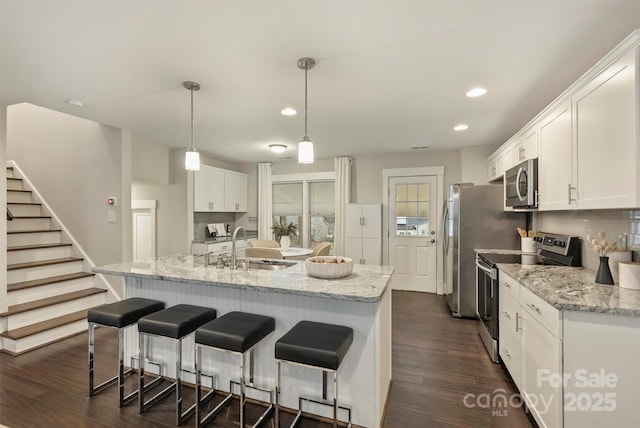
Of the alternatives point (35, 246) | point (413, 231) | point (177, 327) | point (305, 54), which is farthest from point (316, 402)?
point (35, 246)

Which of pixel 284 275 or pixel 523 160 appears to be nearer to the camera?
pixel 284 275

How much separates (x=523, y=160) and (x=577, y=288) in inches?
67.5

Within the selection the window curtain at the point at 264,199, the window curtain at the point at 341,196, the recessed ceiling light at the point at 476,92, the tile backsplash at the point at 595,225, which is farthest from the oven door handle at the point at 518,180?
the window curtain at the point at 264,199

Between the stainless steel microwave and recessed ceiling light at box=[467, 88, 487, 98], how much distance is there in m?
0.76

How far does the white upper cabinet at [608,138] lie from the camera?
153cm

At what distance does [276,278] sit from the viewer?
1.98 meters

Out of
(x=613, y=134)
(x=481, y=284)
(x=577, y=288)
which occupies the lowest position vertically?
(x=481, y=284)

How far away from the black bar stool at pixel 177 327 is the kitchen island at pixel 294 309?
0.19 m

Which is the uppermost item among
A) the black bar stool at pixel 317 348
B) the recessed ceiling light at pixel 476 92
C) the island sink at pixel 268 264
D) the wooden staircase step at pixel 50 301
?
the recessed ceiling light at pixel 476 92

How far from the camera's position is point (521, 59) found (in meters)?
2.09

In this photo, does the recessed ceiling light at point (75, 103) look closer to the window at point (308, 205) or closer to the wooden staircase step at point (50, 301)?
the wooden staircase step at point (50, 301)

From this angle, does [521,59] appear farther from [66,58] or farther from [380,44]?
[66,58]

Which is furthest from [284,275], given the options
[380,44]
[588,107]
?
[588,107]

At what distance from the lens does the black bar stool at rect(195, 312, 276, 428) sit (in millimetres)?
1702
